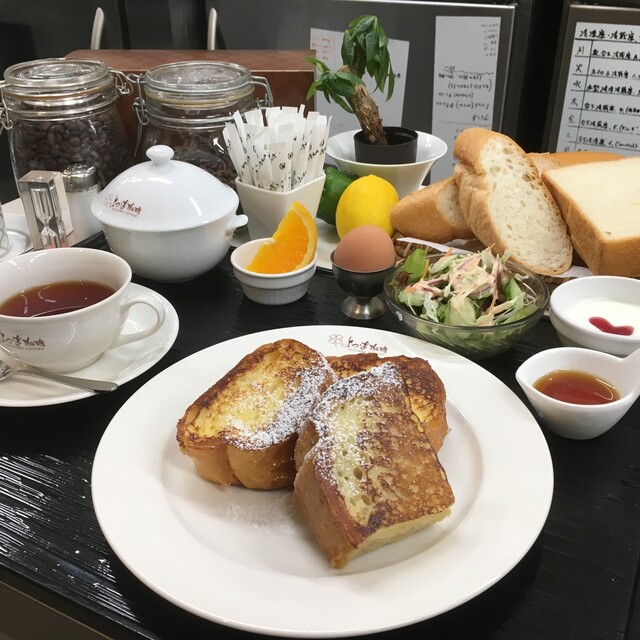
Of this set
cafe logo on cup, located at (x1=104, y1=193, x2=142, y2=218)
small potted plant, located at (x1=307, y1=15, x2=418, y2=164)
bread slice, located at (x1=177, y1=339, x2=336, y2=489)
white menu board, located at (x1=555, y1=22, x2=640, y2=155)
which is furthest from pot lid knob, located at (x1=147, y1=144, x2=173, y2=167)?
white menu board, located at (x1=555, y1=22, x2=640, y2=155)

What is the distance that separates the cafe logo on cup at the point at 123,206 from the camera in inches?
53.9

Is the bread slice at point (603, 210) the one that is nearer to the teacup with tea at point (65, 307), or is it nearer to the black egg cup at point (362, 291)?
the black egg cup at point (362, 291)

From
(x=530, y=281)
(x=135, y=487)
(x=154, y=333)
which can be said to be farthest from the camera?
(x=530, y=281)

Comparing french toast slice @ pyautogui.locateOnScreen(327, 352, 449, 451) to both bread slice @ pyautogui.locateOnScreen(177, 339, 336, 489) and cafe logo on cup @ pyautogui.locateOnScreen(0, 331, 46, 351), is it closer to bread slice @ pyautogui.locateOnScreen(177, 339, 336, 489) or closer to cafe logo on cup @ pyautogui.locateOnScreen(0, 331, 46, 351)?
bread slice @ pyautogui.locateOnScreen(177, 339, 336, 489)

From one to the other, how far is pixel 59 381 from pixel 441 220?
91 centimetres

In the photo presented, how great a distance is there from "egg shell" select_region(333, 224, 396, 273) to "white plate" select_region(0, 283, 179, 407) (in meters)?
0.36

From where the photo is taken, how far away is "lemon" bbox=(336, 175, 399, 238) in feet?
5.06

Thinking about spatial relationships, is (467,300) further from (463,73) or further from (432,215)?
(463,73)

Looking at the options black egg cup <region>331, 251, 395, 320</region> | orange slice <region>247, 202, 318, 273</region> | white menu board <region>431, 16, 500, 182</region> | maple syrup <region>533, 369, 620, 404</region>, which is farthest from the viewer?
white menu board <region>431, 16, 500, 182</region>

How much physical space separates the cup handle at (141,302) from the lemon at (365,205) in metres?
0.56

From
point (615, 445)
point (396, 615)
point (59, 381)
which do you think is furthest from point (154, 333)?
point (615, 445)

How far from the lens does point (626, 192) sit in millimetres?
1554

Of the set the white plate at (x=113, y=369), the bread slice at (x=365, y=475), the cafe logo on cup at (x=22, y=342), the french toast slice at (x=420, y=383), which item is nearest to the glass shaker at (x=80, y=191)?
the white plate at (x=113, y=369)

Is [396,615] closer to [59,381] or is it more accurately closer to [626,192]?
[59,381]
